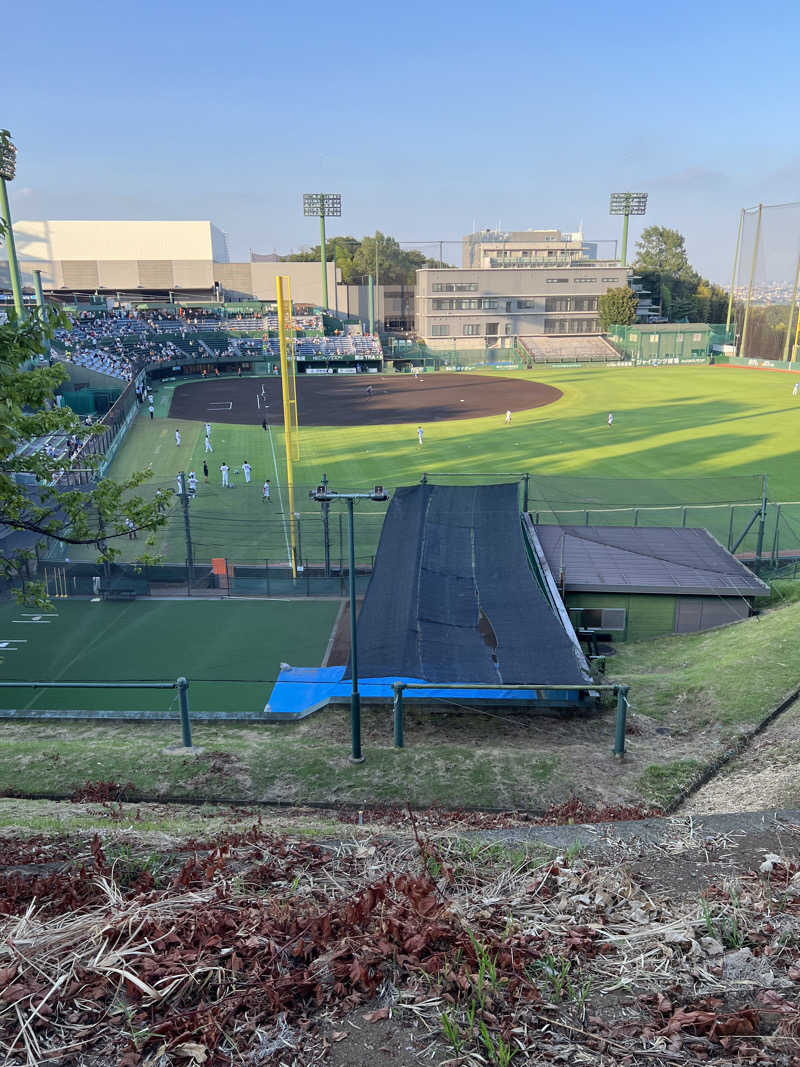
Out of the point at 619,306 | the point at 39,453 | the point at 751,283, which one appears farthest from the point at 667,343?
the point at 39,453

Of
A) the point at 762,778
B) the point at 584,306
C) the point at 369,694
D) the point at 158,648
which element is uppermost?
the point at 584,306

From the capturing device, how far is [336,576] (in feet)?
79.7


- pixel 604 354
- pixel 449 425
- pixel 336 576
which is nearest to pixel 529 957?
pixel 336 576

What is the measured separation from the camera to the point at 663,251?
438 feet

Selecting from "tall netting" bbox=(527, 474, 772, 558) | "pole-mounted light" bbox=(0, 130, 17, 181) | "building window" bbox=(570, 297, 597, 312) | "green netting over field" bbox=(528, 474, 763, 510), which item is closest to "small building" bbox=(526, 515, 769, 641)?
"tall netting" bbox=(527, 474, 772, 558)

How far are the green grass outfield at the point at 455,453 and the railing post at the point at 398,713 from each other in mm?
13678

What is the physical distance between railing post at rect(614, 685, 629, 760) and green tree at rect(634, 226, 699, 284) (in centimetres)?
13386

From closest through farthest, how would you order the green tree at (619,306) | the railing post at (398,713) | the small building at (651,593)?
the railing post at (398,713)
the small building at (651,593)
the green tree at (619,306)

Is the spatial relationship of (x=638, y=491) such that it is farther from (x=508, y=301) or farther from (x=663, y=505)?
(x=508, y=301)

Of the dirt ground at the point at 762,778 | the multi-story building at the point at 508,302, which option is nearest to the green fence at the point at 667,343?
the multi-story building at the point at 508,302

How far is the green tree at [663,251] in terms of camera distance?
432 feet

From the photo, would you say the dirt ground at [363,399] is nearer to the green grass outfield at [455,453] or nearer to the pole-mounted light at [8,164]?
the green grass outfield at [455,453]

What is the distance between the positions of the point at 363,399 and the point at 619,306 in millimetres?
44262

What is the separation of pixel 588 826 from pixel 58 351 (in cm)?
6682
